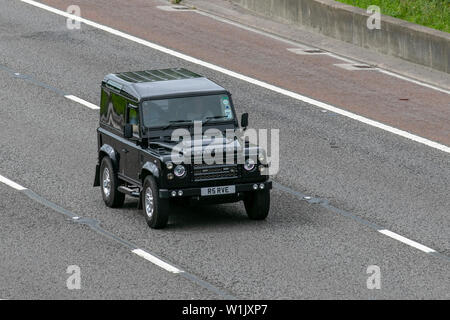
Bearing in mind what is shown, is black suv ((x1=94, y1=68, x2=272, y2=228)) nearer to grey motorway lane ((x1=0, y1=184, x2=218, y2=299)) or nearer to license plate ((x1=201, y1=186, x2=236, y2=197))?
license plate ((x1=201, y1=186, x2=236, y2=197))

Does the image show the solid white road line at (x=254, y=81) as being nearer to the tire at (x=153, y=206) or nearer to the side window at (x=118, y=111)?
the side window at (x=118, y=111)

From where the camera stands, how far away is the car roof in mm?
17875

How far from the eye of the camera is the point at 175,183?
55.0ft

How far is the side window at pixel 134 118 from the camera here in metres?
17.8

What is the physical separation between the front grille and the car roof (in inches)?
57.3

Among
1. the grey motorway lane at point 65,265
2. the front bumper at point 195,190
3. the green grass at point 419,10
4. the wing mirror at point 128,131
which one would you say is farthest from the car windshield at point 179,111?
the green grass at point 419,10

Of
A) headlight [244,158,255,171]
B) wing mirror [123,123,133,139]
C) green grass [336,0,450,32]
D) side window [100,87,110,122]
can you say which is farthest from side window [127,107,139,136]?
green grass [336,0,450,32]

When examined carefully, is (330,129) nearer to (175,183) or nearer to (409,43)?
(409,43)

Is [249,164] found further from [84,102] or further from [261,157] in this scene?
[84,102]

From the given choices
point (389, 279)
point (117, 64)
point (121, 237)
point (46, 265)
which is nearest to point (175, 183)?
point (121, 237)

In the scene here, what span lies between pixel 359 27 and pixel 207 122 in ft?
35.0

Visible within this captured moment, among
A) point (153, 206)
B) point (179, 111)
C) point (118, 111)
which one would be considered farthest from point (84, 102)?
point (153, 206)

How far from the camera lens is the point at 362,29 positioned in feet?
90.5

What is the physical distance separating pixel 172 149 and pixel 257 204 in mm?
1413
